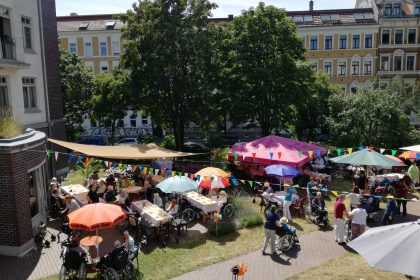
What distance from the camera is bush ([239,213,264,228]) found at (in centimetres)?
1401

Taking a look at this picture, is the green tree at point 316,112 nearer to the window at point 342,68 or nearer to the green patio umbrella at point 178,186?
the window at point 342,68

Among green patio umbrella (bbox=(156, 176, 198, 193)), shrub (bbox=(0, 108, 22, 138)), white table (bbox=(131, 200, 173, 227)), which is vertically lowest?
white table (bbox=(131, 200, 173, 227))

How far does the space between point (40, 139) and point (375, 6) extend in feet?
135

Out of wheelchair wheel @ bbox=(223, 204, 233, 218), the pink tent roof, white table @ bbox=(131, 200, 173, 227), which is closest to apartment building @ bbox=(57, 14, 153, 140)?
the pink tent roof

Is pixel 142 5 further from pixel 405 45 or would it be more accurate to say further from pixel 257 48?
pixel 405 45

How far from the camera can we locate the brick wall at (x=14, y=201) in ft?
35.6

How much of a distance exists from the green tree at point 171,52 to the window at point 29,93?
252 inches

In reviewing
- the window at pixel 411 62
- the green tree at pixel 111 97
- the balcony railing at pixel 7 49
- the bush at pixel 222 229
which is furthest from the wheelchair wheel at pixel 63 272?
the window at pixel 411 62

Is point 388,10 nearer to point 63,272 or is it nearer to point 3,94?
point 3,94

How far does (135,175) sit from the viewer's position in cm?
1908

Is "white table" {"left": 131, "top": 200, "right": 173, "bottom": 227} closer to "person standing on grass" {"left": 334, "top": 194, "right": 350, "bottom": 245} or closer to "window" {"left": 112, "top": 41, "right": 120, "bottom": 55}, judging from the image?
"person standing on grass" {"left": 334, "top": 194, "right": 350, "bottom": 245}

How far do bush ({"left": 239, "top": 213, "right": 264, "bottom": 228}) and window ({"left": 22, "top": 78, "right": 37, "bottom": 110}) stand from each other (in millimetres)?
12737

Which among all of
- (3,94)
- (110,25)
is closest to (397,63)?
(110,25)

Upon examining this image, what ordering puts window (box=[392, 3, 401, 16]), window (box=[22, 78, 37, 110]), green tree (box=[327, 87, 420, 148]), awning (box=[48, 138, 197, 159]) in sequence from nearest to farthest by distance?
awning (box=[48, 138, 197, 159]) → window (box=[22, 78, 37, 110]) → green tree (box=[327, 87, 420, 148]) → window (box=[392, 3, 401, 16])
